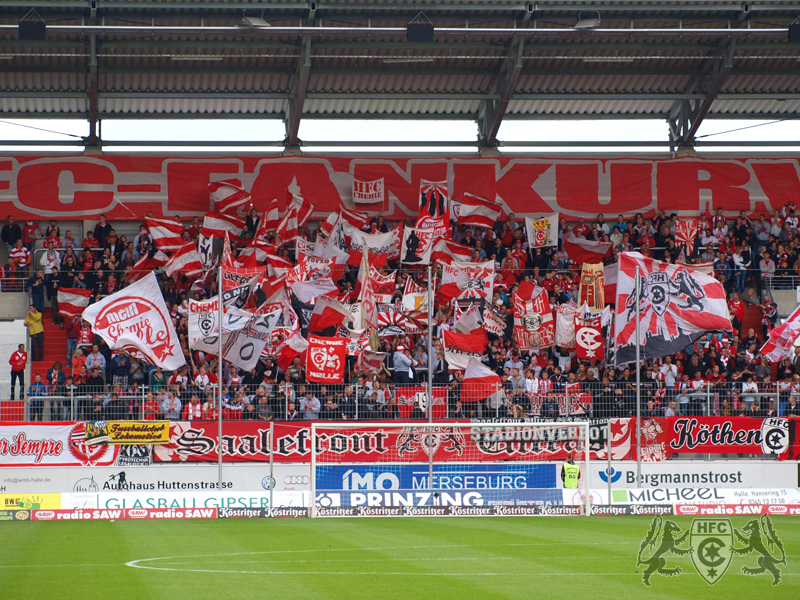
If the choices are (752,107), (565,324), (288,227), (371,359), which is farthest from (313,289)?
(752,107)

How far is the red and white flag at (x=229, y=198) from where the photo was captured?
35.5m

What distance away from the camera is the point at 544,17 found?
32.5 meters

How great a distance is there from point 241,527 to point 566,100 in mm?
23872

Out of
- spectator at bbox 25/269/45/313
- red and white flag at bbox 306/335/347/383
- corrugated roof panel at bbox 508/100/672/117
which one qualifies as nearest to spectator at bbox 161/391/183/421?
red and white flag at bbox 306/335/347/383

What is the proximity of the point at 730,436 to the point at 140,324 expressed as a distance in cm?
1593

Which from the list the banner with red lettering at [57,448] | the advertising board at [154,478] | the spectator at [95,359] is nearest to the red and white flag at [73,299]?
the spectator at [95,359]

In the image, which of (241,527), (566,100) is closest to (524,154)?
(566,100)

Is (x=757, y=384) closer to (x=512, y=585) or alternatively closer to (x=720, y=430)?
(x=720, y=430)

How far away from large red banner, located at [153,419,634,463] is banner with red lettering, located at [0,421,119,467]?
4.65ft

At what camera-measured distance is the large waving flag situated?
997 inches

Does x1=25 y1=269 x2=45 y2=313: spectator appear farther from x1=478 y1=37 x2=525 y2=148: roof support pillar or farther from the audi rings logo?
x1=478 y1=37 x2=525 y2=148: roof support pillar

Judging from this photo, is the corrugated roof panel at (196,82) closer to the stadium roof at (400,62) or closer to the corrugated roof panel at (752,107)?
the stadium roof at (400,62)

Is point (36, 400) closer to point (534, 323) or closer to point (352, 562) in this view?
point (534, 323)

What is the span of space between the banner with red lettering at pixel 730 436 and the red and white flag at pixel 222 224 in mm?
16055
